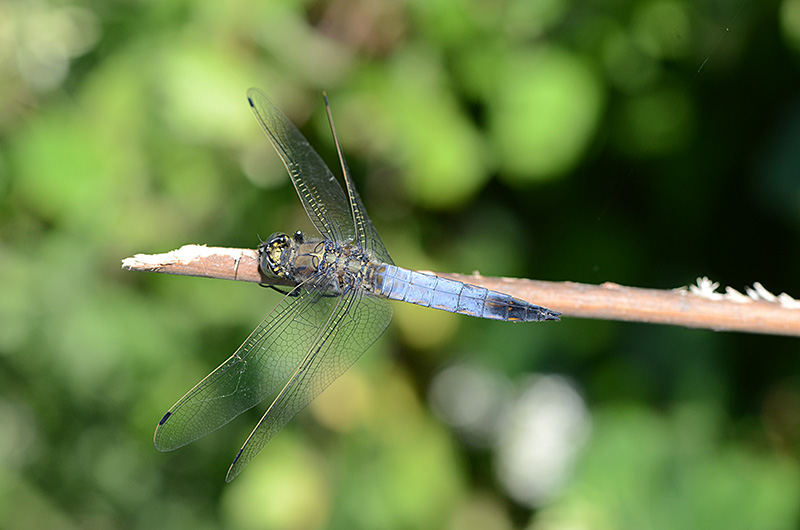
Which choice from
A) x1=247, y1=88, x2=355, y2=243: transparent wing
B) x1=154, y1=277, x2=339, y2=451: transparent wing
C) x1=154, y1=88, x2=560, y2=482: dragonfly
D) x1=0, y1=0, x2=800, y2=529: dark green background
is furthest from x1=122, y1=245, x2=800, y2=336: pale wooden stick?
x1=0, y1=0, x2=800, y2=529: dark green background

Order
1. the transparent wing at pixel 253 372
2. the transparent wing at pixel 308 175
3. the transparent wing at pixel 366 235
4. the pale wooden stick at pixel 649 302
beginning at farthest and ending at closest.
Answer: the transparent wing at pixel 366 235 < the transparent wing at pixel 308 175 < the transparent wing at pixel 253 372 < the pale wooden stick at pixel 649 302

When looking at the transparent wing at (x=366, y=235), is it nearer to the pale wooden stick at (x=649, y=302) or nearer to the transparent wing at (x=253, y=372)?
the transparent wing at (x=253, y=372)

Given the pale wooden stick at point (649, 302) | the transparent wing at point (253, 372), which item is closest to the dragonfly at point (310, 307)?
the transparent wing at point (253, 372)

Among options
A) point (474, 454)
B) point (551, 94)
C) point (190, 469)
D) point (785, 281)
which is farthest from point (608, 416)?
point (190, 469)

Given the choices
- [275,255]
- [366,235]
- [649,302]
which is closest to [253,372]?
[275,255]

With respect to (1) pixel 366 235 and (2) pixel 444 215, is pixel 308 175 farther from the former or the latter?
(2) pixel 444 215

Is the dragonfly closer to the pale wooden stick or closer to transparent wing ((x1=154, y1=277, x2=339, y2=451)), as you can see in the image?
transparent wing ((x1=154, y1=277, x2=339, y2=451))

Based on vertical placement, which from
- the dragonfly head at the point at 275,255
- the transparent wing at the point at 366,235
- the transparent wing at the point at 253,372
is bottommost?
the transparent wing at the point at 253,372
